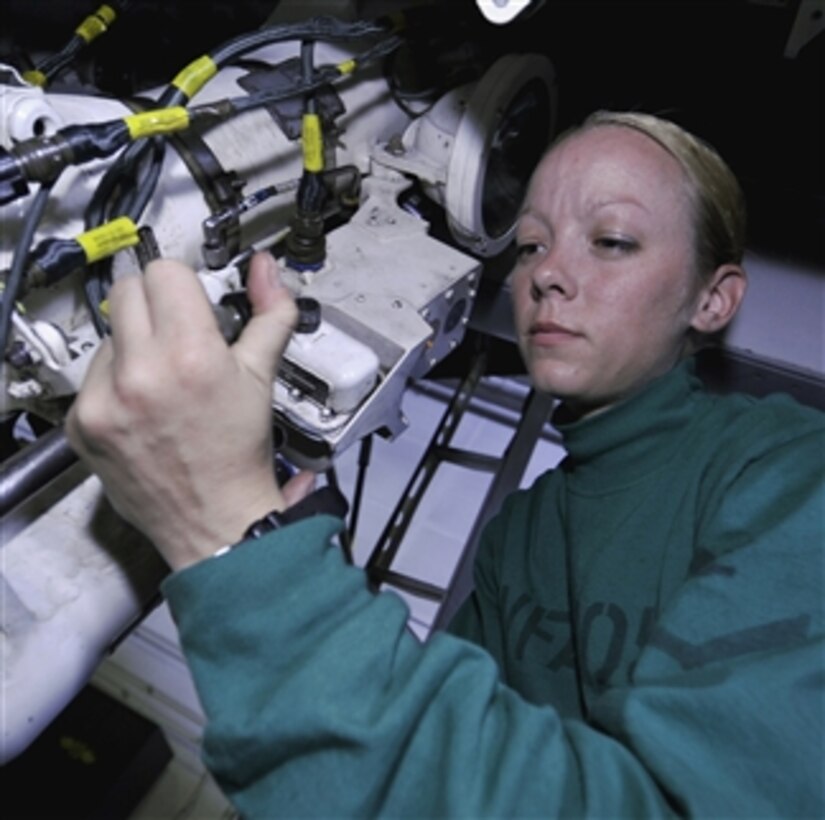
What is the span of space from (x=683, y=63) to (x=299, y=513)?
1294 mm

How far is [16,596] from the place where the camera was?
60 cm

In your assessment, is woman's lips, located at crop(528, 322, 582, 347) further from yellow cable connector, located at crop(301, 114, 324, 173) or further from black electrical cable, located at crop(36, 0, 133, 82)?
black electrical cable, located at crop(36, 0, 133, 82)

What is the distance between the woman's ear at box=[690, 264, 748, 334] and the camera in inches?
39.0

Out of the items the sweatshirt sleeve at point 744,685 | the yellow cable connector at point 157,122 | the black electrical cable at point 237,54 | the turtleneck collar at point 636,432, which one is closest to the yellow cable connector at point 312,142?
the black electrical cable at point 237,54

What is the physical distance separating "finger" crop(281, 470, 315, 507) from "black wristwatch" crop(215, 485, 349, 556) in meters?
0.02

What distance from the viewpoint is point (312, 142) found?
86 cm

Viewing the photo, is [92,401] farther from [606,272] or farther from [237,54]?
[606,272]

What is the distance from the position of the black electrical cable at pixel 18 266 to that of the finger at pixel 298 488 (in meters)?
0.28

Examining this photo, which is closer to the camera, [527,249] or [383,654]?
[383,654]

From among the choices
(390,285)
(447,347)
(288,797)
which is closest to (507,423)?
(447,347)

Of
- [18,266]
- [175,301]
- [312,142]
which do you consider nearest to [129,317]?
[175,301]

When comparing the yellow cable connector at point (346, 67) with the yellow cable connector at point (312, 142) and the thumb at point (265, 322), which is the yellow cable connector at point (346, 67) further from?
the thumb at point (265, 322)

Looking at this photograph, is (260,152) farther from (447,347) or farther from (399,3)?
(399,3)

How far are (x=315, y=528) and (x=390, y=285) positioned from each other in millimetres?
454
